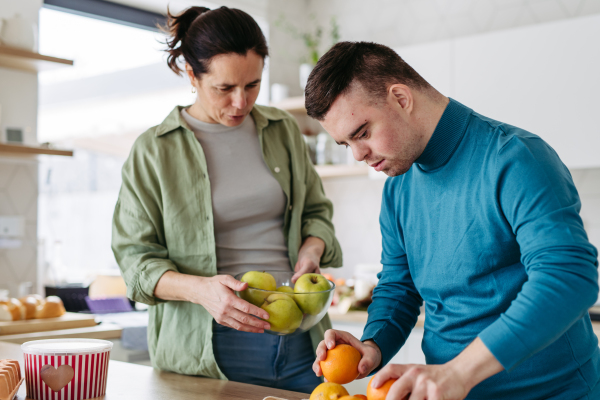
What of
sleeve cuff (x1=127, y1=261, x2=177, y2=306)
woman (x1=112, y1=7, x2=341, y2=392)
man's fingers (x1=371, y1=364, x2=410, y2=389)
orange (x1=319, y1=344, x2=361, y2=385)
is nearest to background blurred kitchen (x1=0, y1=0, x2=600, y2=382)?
woman (x1=112, y1=7, x2=341, y2=392)

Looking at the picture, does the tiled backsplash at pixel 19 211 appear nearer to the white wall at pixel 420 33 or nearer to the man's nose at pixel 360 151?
the white wall at pixel 420 33

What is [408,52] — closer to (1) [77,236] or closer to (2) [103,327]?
(2) [103,327]

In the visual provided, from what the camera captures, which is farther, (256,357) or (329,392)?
(256,357)

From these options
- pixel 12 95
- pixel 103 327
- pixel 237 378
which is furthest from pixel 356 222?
pixel 237 378

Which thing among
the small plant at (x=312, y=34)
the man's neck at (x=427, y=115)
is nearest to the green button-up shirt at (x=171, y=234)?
the man's neck at (x=427, y=115)

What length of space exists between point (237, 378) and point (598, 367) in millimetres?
811

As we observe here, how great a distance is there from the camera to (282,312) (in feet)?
3.79

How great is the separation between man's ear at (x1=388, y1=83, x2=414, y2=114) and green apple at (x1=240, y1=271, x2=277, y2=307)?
44cm

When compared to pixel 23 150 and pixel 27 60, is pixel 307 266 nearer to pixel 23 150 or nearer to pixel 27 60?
pixel 23 150

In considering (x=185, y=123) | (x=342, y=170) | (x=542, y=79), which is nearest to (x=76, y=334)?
(x=185, y=123)

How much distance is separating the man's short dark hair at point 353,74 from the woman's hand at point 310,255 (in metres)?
0.47

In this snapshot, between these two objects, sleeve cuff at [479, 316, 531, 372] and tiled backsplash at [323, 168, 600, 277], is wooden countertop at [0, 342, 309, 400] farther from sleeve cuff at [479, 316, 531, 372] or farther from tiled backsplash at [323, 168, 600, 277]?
tiled backsplash at [323, 168, 600, 277]

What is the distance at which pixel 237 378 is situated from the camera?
1.50 meters

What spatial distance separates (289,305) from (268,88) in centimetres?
280
